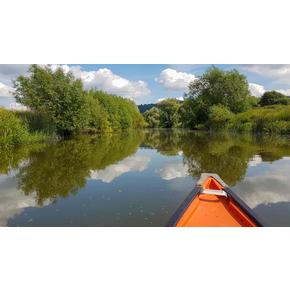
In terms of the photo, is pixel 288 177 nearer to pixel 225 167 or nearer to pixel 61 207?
pixel 225 167

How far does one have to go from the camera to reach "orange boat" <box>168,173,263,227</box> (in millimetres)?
3613

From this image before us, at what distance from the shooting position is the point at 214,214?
3.93 metres

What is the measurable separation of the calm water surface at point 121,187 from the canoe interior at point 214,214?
0.47 meters

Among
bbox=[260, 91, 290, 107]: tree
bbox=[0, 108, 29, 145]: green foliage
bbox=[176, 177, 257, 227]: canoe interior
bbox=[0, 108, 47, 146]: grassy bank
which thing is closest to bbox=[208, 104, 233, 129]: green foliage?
bbox=[260, 91, 290, 107]: tree

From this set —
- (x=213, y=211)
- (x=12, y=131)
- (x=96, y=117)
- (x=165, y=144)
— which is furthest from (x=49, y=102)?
(x=213, y=211)

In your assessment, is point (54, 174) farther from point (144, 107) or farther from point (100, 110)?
point (144, 107)

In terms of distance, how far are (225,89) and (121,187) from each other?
29084mm

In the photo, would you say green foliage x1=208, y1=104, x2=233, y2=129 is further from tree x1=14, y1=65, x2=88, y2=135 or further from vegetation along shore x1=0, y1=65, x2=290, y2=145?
tree x1=14, y1=65, x2=88, y2=135

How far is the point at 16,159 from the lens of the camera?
10.1 metres

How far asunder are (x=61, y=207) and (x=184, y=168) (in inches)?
160

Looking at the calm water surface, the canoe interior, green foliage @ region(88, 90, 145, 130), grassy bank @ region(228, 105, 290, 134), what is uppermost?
the canoe interior

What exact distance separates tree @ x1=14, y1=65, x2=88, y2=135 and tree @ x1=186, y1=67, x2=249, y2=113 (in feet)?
53.0
